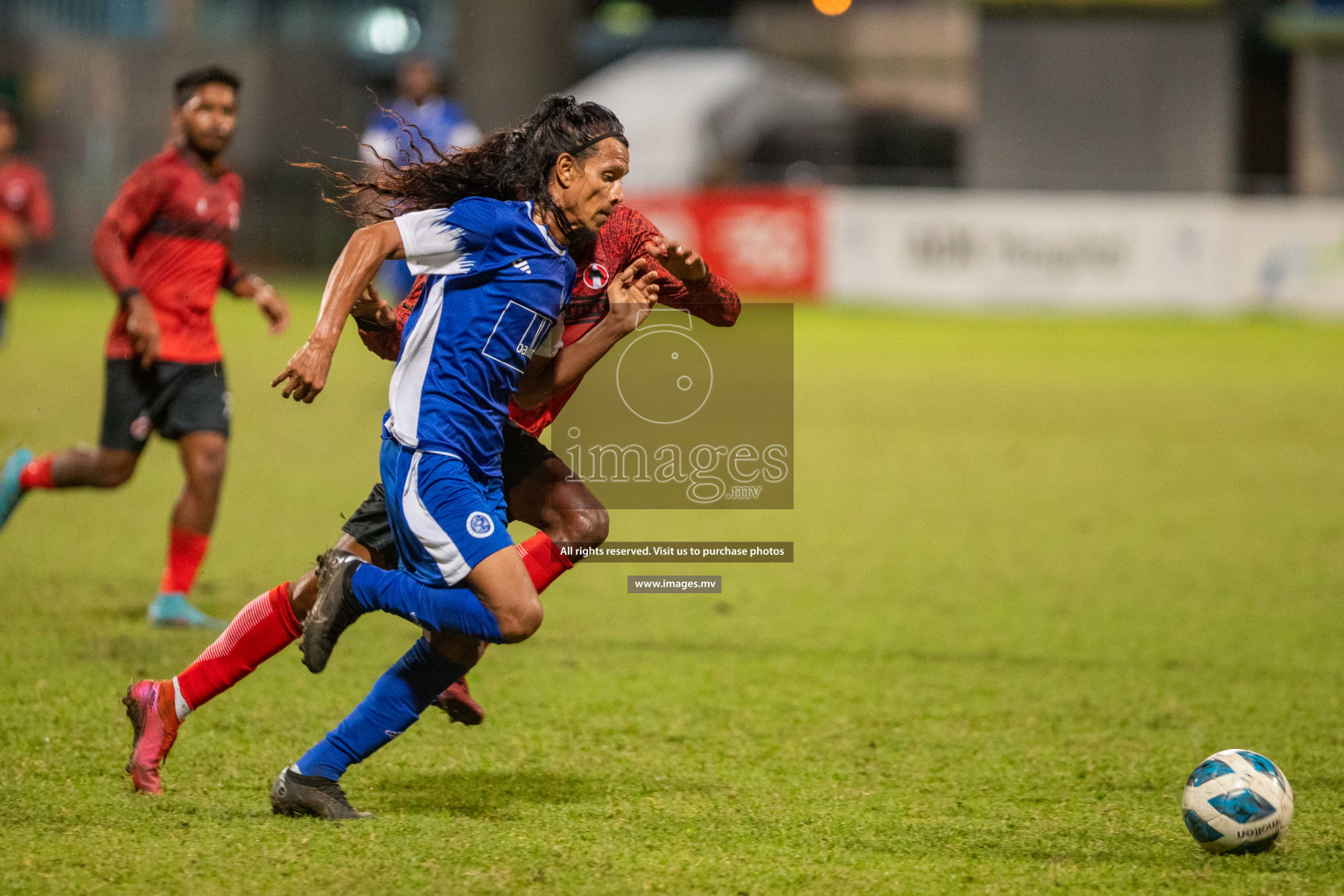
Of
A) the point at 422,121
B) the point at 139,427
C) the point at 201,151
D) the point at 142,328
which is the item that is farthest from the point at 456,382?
the point at 422,121

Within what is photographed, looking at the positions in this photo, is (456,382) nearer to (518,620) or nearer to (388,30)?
(518,620)

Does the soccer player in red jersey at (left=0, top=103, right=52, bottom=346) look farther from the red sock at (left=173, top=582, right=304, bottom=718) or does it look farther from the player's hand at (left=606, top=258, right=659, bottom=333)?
the player's hand at (left=606, top=258, right=659, bottom=333)

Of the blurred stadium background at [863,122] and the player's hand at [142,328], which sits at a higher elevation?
the blurred stadium background at [863,122]

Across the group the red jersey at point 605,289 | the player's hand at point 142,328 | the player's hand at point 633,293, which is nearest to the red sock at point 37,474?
the player's hand at point 142,328

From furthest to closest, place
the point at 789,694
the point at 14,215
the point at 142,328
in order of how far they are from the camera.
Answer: the point at 14,215 < the point at 142,328 < the point at 789,694

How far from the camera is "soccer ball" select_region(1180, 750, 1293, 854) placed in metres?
3.79

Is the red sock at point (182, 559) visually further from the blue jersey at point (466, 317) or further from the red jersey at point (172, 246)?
the blue jersey at point (466, 317)

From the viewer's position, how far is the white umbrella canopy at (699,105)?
28.9m

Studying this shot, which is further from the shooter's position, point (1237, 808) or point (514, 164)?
point (514, 164)

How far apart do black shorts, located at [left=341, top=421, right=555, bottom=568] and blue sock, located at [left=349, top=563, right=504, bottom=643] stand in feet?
0.97

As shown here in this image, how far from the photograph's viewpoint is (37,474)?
630cm

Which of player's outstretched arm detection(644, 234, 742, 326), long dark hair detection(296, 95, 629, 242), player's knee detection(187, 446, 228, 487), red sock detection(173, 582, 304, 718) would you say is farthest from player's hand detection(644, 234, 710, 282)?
player's knee detection(187, 446, 228, 487)

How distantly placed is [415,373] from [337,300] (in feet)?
0.96

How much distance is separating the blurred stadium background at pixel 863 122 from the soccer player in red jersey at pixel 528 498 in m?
15.4
